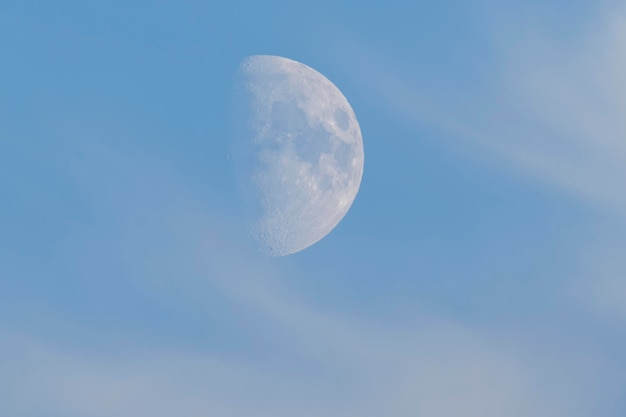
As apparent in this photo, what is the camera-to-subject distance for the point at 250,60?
5756 centimetres

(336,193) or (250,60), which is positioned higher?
(250,60)

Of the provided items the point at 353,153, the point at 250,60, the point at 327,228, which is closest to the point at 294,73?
the point at 250,60

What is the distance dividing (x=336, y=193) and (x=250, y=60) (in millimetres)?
11149

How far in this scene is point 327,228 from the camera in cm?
6022

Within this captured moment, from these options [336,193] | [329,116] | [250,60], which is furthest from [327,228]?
[250,60]

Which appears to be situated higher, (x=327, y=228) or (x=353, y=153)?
(x=353, y=153)

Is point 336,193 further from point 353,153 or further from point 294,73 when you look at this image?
point 294,73

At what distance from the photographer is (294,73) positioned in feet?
191

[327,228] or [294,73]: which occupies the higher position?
[294,73]

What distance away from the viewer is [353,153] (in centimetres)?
5925

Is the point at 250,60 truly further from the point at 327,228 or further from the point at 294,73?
the point at 327,228

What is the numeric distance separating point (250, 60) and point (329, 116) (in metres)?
6.86

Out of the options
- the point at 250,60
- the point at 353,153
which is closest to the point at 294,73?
the point at 250,60

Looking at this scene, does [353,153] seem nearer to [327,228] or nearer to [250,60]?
[327,228]
